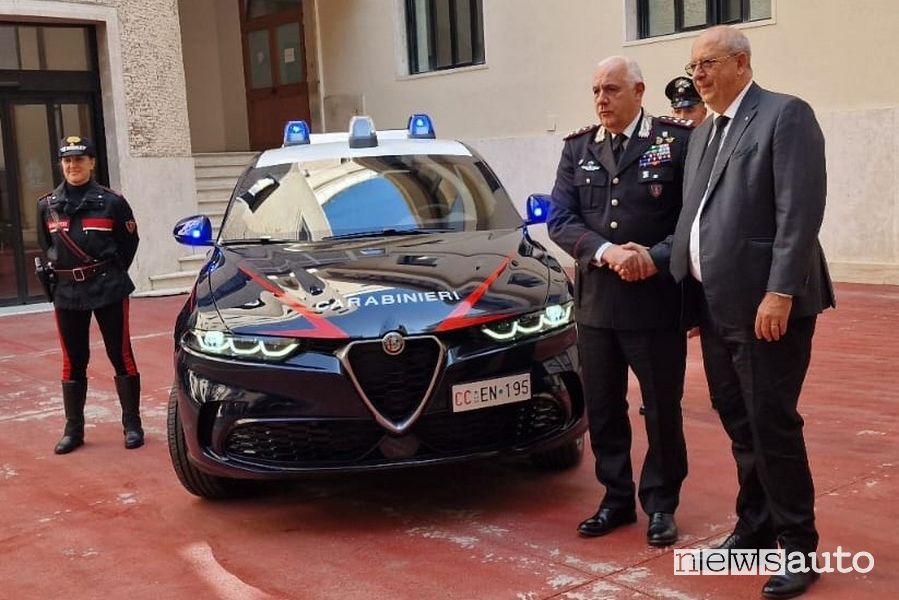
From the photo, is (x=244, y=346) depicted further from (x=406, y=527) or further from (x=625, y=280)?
(x=625, y=280)

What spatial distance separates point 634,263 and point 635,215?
0.25 m

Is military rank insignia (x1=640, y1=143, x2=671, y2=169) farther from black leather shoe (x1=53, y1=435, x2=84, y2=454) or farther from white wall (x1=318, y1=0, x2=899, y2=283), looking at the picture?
white wall (x1=318, y1=0, x2=899, y2=283)

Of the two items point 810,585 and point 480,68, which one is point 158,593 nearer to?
point 810,585

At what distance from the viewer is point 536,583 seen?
377 cm

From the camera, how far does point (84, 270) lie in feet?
19.7

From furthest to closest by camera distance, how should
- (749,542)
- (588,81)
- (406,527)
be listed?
(588,81) → (406,527) → (749,542)

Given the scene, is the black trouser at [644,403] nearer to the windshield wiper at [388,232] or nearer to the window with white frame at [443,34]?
the windshield wiper at [388,232]

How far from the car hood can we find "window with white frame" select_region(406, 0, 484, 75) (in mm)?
10791

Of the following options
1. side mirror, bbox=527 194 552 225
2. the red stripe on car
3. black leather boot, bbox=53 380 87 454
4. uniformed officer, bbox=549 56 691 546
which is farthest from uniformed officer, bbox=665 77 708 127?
black leather boot, bbox=53 380 87 454

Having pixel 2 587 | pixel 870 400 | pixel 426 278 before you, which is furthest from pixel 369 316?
pixel 870 400

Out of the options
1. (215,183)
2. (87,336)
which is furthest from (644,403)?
(215,183)

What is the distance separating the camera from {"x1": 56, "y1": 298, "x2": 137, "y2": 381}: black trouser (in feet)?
20.1

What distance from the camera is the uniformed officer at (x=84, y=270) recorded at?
6.02 meters

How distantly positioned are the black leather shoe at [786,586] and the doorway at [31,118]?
1139cm
